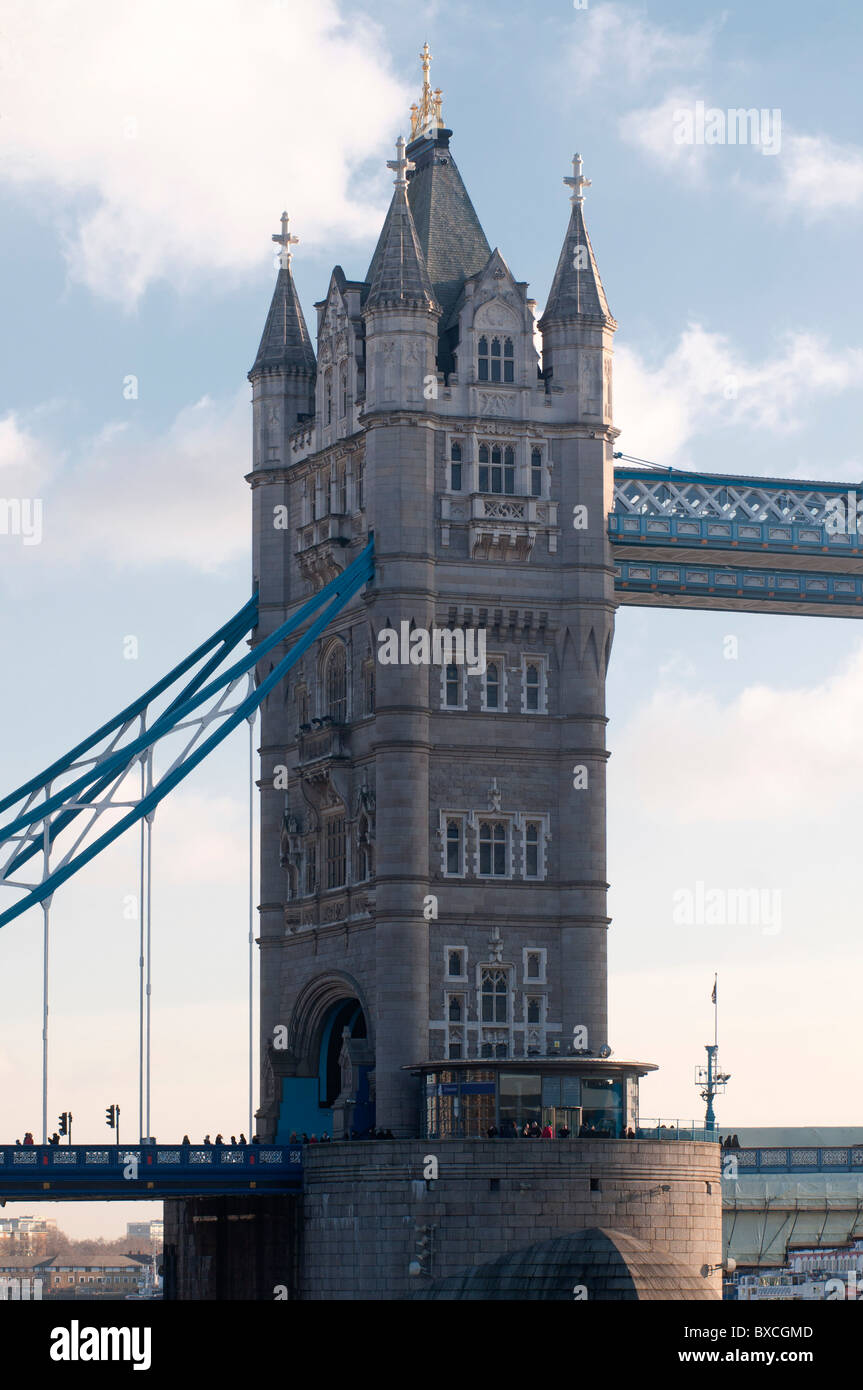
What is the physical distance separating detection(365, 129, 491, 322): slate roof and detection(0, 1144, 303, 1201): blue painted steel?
31.1 metres

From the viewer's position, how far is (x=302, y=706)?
98.9 meters

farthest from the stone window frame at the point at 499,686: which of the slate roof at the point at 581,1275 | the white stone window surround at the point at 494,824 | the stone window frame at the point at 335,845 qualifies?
the slate roof at the point at 581,1275

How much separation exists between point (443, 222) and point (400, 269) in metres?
6.87

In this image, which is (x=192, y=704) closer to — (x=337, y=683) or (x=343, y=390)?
(x=337, y=683)

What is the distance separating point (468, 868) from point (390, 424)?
15528 mm

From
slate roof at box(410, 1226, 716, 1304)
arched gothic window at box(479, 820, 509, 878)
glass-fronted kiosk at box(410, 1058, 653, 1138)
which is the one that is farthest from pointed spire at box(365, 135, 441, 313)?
slate roof at box(410, 1226, 716, 1304)

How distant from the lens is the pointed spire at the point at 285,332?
102125 mm

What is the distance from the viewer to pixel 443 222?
99.4 meters

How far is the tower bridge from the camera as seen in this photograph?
85.1 m

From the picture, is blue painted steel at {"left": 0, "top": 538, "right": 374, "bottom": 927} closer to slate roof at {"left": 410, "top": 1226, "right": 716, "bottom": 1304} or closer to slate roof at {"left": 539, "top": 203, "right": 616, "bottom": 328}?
slate roof at {"left": 539, "top": 203, "right": 616, "bottom": 328}

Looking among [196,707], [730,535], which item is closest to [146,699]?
[196,707]

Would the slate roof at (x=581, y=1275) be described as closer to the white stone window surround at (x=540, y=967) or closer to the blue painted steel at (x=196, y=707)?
the white stone window surround at (x=540, y=967)
